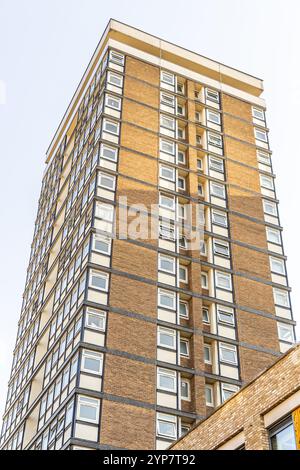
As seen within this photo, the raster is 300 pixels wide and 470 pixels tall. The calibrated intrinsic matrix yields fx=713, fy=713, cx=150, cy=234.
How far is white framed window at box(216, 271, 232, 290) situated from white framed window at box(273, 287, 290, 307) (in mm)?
3445

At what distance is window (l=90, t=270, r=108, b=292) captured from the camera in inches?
1714

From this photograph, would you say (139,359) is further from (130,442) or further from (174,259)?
→ (174,259)

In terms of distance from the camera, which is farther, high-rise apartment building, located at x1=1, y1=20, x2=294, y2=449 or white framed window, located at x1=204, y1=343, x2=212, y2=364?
white framed window, located at x1=204, y1=343, x2=212, y2=364

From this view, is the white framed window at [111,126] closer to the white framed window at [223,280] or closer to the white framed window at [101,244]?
the white framed window at [101,244]

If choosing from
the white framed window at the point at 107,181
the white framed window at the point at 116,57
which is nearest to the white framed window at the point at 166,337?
the white framed window at the point at 107,181

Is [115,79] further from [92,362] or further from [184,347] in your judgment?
[92,362]

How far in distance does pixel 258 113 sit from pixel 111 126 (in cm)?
1568

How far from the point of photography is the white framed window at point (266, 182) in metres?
56.5

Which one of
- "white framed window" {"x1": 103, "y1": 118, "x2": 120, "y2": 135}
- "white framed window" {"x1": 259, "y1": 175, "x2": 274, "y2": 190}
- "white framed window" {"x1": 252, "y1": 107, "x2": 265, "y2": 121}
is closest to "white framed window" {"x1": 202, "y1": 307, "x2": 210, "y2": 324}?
"white framed window" {"x1": 259, "y1": 175, "x2": 274, "y2": 190}

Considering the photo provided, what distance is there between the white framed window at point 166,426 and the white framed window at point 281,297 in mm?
13064

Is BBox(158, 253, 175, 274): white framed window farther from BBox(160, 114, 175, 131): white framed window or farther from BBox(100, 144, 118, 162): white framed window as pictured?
BBox(160, 114, 175, 131): white framed window

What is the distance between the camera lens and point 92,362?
131 feet

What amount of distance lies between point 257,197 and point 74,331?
19.8m

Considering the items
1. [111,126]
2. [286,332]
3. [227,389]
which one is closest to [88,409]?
[227,389]
